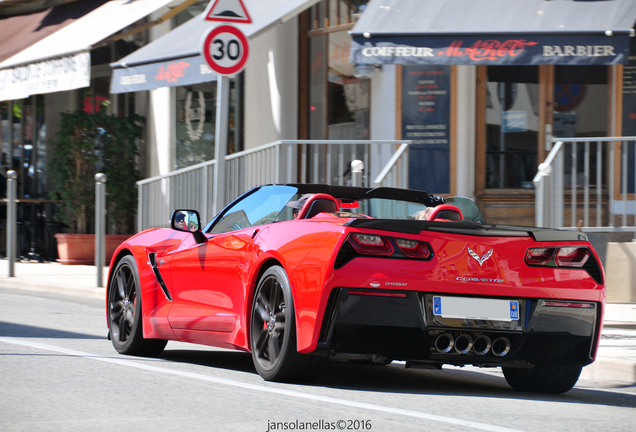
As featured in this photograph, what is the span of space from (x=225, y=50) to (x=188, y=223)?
3129mm

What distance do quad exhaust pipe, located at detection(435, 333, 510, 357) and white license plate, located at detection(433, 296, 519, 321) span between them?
0.11 metres

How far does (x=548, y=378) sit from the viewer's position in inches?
222

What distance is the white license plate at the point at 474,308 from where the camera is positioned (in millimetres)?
4961

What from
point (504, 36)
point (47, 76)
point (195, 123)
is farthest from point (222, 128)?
point (195, 123)

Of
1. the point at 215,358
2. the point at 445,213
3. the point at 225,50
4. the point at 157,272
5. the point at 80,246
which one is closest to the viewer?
the point at 445,213

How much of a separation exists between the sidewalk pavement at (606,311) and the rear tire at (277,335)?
2.35m

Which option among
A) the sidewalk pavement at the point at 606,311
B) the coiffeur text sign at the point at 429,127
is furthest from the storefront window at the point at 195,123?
the coiffeur text sign at the point at 429,127

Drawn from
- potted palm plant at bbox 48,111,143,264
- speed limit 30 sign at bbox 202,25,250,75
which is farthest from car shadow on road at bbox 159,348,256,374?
potted palm plant at bbox 48,111,143,264

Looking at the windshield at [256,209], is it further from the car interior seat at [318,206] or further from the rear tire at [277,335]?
the rear tire at [277,335]

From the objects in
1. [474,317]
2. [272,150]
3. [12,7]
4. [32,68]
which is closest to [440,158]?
[272,150]

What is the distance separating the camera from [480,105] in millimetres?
12672

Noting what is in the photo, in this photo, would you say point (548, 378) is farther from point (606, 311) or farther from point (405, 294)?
point (606, 311)

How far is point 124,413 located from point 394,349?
1.39 meters

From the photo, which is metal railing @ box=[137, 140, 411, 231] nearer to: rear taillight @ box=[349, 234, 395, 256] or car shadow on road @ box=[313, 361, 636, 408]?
car shadow on road @ box=[313, 361, 636, 408]
